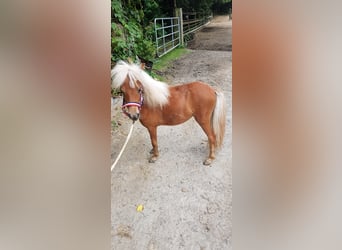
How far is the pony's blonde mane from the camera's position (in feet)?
2.12

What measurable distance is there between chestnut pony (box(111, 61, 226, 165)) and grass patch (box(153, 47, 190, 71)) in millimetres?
43

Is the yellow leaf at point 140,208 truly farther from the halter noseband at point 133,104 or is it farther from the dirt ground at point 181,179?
the halter noseband at point 133,104

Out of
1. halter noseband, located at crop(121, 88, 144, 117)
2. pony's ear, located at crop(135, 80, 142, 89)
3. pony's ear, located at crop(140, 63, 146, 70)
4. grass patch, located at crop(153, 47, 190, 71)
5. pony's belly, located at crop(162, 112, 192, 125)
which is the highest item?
grass patch, located at crop(153, 47, 190, 71)

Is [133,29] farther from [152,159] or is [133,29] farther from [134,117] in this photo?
[152,159]

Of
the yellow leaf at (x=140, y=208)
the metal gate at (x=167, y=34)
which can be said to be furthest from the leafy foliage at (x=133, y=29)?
the yellow leaf at (x=140, y=208)

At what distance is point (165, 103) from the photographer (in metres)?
0.68

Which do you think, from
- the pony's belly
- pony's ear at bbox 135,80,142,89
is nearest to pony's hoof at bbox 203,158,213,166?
the pony's belly

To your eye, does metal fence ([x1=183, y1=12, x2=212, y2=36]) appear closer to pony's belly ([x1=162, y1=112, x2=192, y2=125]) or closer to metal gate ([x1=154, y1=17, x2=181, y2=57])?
metal gate ([x1=154, y1=17, x2=181, y2=57])

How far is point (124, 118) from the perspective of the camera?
2.17 ft

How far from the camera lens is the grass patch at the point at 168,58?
689mm

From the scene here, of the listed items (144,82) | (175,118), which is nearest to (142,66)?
(144,82)
